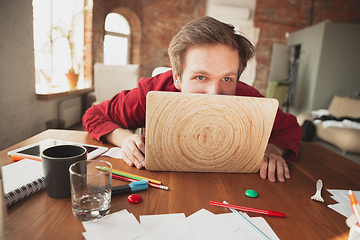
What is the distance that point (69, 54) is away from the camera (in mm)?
4125

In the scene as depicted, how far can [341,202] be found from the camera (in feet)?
1.98

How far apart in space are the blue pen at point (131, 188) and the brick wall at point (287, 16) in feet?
20.1

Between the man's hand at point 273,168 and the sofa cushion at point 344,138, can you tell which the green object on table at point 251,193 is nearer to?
the man's hand at point 273,168

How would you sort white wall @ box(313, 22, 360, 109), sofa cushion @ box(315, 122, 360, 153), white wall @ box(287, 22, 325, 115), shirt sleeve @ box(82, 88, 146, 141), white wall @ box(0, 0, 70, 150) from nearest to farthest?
shirt sleeve @ box(82, 88, 146, 141) < white wall @ box(0, 0, 70, 150) < sofa cushion @ box(315, 122, 360, 153) < white wall @ box(313, 22, 360, 109) < white wall @ box(287, 22, 325, 115)

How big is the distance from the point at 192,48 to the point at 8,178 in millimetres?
674

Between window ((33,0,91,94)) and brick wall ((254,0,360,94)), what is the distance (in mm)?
4232

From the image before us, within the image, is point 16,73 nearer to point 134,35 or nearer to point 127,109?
point 127,109

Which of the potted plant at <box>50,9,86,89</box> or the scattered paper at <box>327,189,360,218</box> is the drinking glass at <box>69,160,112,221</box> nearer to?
the scattered paper at <box>327,189,360,218</box>

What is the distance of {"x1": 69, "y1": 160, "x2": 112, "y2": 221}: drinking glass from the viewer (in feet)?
1.52

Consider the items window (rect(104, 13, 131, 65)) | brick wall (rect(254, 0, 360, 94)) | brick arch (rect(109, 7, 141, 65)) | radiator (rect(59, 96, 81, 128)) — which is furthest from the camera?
brick wall (rect(254, 0, 360, 94))

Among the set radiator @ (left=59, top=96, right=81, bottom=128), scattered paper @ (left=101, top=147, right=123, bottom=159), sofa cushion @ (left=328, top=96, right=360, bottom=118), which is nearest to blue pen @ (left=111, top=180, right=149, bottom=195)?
scattered paper @ (left=101, top=147, right=123, bottom=159)

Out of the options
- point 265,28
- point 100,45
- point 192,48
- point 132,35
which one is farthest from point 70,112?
point 265,28

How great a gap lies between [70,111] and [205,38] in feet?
12.3

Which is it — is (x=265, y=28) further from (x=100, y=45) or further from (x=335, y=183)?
(x=335, y=183)
